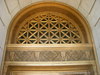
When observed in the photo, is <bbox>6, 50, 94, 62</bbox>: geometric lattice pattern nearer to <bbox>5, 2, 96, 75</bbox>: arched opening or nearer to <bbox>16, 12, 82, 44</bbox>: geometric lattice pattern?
<bbox>5, 2, 96, 75</bbox>: arched opening

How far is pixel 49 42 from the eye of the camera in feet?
8.64

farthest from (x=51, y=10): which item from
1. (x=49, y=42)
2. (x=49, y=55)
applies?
(x=49, y=55)

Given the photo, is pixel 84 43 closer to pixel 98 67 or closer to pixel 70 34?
pixel 70 34

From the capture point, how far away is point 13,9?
247cm

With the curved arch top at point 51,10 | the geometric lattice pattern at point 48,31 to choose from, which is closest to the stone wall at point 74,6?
the curved arch top at point 51,10

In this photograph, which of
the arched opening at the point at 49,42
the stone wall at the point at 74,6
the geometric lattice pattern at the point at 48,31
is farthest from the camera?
the geometric lattice pattern at the point at 48,31

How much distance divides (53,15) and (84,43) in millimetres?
1049

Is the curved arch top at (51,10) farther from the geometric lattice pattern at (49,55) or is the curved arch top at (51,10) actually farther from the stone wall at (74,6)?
the geometric lattice pattern at (49,55)

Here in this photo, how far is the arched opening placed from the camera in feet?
7.59

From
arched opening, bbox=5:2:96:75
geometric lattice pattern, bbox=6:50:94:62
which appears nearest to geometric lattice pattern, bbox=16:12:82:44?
arched opening, bbox=5:2:96:75

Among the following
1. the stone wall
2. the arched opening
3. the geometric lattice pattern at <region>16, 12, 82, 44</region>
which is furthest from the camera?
the geometric lattice pattern at <region>16, 12, 82, 44</region>

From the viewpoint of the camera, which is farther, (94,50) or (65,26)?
(65,26)

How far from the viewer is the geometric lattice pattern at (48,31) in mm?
2662

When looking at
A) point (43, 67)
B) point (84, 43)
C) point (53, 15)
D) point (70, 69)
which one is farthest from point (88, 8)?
point (43, 67)
